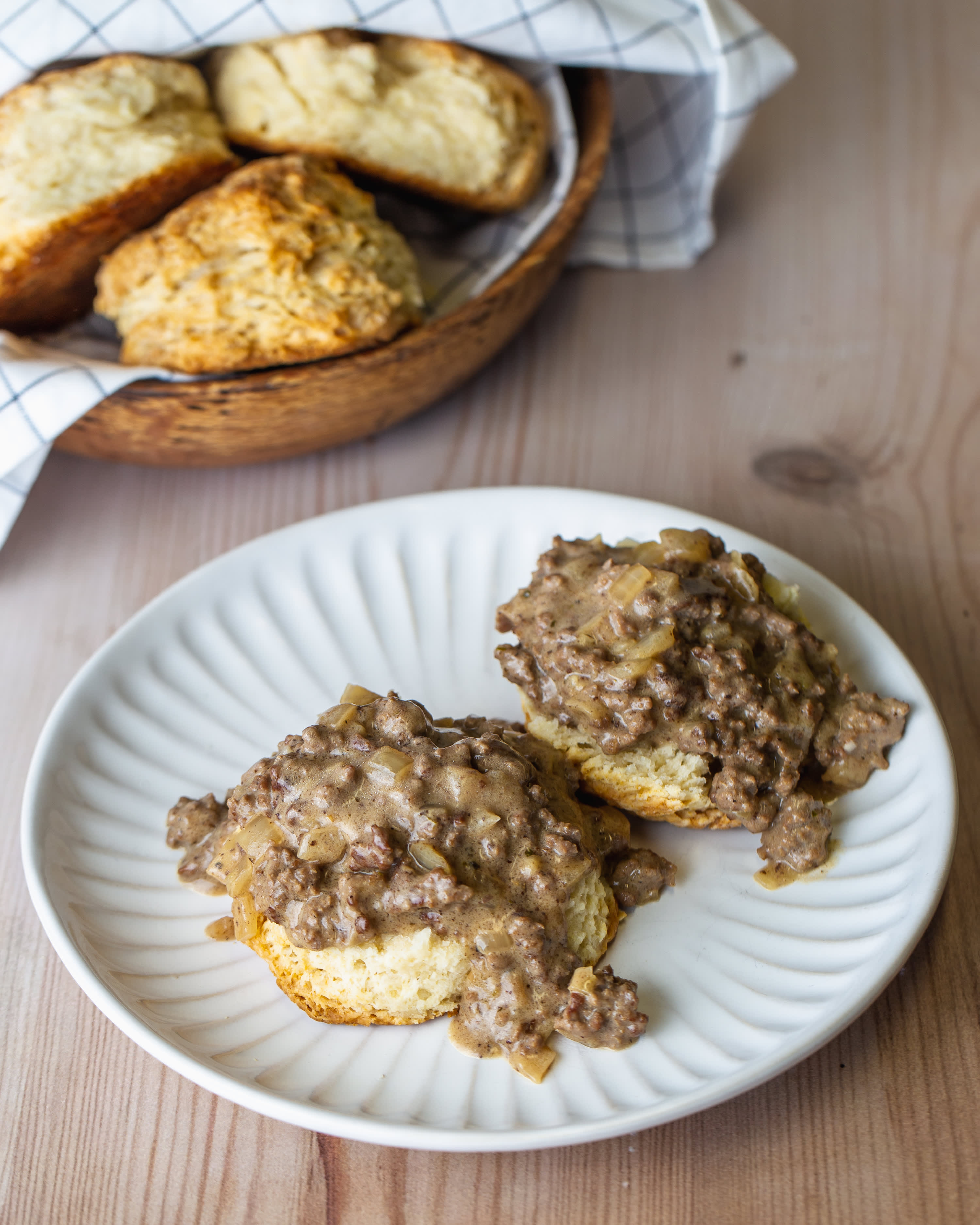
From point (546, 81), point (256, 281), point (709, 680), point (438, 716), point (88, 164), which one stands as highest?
point (88, 164)

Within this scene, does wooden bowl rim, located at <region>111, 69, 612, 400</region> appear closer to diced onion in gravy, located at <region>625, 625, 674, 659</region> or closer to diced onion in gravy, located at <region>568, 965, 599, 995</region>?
diced onion in gravy, located at <region>625, 625, 674, 659</region>

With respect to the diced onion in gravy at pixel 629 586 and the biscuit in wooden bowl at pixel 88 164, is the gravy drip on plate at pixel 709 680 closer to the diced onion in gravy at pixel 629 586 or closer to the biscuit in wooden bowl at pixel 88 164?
the diced onion in gravy at pixel 629 586

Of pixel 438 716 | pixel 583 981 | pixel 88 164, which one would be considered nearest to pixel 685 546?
pixel 438 716

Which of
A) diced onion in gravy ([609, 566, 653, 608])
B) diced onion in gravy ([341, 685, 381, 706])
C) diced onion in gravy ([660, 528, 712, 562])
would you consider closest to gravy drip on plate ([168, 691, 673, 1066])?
diced onion in gravy ([341, 685, 381, 706])

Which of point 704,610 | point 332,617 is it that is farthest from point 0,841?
point 704,610

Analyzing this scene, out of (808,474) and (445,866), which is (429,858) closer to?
(445,866)

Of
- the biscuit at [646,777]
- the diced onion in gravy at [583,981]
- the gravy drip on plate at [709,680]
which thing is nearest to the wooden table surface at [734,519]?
the diced onion in gravy at [583,981]

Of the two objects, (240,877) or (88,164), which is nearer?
(240,877)

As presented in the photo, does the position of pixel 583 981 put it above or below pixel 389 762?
below
